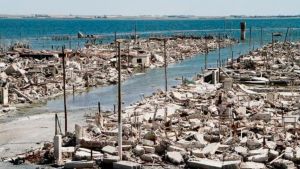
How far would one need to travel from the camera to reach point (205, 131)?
2177cm

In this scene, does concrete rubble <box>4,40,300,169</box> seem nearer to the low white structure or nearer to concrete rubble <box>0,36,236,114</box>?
concrete rubble <box>0,36,236,114</box>

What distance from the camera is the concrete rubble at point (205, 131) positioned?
18672mm

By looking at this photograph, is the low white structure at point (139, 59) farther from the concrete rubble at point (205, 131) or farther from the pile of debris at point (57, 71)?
the concrete rubble at point (205, 131)

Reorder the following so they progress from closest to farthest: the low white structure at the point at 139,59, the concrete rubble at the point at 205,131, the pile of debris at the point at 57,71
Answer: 1. the concrete rubble at the point at 205,131
2. the pile of debris at the point at 57,71
3. the low white structure at the point at 139,59

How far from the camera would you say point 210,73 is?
131 feet

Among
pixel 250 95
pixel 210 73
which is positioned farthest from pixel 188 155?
pixel 210 73

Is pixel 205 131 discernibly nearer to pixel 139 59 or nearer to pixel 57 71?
pixel 57 71

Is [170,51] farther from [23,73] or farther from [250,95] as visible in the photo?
[250,95]

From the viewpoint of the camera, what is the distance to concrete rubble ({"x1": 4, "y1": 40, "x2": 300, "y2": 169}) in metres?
18.7

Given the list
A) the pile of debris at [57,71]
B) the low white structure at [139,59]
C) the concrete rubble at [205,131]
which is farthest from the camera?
the low white structure at [139,59]

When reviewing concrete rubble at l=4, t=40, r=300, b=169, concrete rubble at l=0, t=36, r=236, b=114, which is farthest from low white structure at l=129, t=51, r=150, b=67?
concrete rubble at l=4, t=40, r=300, b=169

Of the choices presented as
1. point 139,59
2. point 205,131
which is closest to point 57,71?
point 139,59

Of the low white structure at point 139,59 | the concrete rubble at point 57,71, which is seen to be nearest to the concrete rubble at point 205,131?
the concrete rubble at point 57,71

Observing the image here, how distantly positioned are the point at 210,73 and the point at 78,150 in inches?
847
